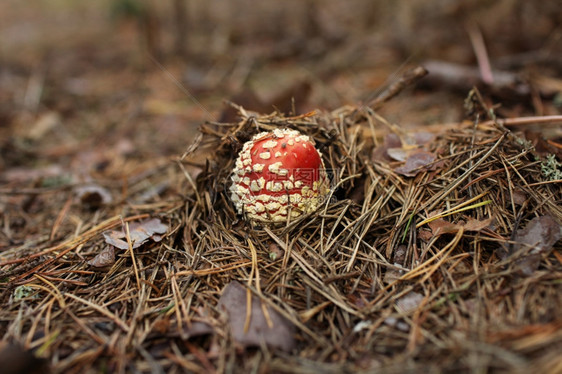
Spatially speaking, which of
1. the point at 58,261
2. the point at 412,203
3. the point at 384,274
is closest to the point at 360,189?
the point at 412,203

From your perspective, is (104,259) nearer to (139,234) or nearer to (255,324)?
(139,234)

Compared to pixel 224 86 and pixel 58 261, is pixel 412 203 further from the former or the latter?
pixel 224 86

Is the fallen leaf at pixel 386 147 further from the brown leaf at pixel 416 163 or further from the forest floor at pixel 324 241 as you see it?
the brown leaf at pixel 416 163

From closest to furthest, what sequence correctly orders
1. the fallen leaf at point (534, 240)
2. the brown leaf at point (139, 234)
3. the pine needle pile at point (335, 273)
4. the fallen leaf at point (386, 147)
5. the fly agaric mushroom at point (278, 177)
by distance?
the pine needle pile at point (335, 273)
the fallen leaf at point (534, 240)
the fly agaric mushroom at point (278, 177)
the brown leaf at point (139, 234)
the fallen leaf at point (386, 147)

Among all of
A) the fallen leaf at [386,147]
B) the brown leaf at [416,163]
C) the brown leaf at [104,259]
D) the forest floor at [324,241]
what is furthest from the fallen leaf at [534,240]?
the brown leaf at [104,259]

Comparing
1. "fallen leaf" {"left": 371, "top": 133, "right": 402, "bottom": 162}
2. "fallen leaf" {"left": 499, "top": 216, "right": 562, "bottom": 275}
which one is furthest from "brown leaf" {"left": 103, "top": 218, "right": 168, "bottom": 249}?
"fallen leaf" {"left": 499, "top": 216, "right": 562, "bottom": 275}

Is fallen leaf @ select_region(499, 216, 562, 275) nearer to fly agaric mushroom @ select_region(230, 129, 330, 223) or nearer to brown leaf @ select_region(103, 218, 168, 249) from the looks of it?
fly agaric mushroom @ select_region(230, 129, 330, 223)
